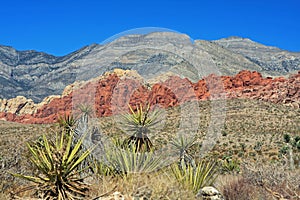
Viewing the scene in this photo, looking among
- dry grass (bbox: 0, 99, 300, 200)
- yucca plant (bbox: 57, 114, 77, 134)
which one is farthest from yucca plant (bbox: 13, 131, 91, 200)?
yucca plant (bbox: 57, 114, 77, 134)

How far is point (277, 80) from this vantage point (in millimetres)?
77812

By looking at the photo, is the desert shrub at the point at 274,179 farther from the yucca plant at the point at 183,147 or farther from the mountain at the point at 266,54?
the mountain at the point at 266,54

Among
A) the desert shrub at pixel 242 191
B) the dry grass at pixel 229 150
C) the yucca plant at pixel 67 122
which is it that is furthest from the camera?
the yucca plant at pixel 67 122

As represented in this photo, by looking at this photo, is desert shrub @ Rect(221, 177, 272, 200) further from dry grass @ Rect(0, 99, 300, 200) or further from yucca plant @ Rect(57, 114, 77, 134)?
yucca plant @ Rect(57, 114, 77, 134)

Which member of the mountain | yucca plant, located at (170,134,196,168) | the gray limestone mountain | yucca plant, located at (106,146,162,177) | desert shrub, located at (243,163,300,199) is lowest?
desert shrub, located at (243,163,300,199)

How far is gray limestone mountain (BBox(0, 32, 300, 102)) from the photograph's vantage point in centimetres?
1284

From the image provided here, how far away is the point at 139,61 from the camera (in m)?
14.5

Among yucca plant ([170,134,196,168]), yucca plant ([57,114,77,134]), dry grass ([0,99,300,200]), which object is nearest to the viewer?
dry grass ([0,99,300,200])

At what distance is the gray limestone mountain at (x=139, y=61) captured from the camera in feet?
42.1

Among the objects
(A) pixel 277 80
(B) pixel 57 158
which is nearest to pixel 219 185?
(B) pixel 57 158

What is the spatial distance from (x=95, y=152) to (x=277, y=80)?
245 feet

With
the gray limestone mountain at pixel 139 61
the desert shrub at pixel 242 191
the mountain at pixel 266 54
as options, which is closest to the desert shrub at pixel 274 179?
the desert shrub at pixel 242 191

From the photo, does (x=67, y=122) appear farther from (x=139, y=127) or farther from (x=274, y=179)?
(x=274, y=179)

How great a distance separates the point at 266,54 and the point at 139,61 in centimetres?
16374
